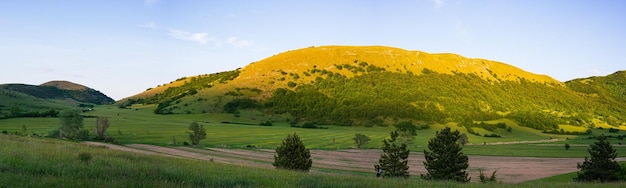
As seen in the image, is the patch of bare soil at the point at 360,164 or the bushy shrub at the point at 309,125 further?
the bushy shrub at the point at 309,125

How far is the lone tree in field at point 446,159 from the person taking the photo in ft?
131

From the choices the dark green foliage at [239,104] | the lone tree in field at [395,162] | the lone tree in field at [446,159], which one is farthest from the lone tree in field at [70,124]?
the dark green foliage at [239,104]

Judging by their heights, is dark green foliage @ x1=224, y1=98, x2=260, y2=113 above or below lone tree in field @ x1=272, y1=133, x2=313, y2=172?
above

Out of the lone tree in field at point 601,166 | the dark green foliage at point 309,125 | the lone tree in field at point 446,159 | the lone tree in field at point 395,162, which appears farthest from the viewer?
the dark green foliage at point 309,125

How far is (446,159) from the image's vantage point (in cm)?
4034

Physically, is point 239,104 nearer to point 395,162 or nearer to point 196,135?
point 196,135

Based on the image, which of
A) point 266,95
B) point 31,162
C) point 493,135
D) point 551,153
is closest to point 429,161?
point 31,162

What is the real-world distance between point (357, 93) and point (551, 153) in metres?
111

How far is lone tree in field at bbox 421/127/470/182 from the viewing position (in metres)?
39.9

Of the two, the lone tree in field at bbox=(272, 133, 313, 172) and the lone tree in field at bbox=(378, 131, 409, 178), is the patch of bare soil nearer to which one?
the lone tree in field at bbox=(378, 131, 409, 178)

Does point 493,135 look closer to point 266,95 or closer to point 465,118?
point 465,118

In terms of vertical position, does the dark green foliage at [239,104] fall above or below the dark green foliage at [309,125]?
above

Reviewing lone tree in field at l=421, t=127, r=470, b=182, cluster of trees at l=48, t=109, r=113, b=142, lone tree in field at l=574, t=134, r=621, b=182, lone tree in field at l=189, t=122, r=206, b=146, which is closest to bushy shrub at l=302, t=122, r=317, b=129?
lone tree in field at l=189, t=122, r=206, b=146

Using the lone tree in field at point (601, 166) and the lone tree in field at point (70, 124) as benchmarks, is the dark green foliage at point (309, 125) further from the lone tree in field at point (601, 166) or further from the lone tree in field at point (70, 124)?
the lone tree in field at point (601, 166)
